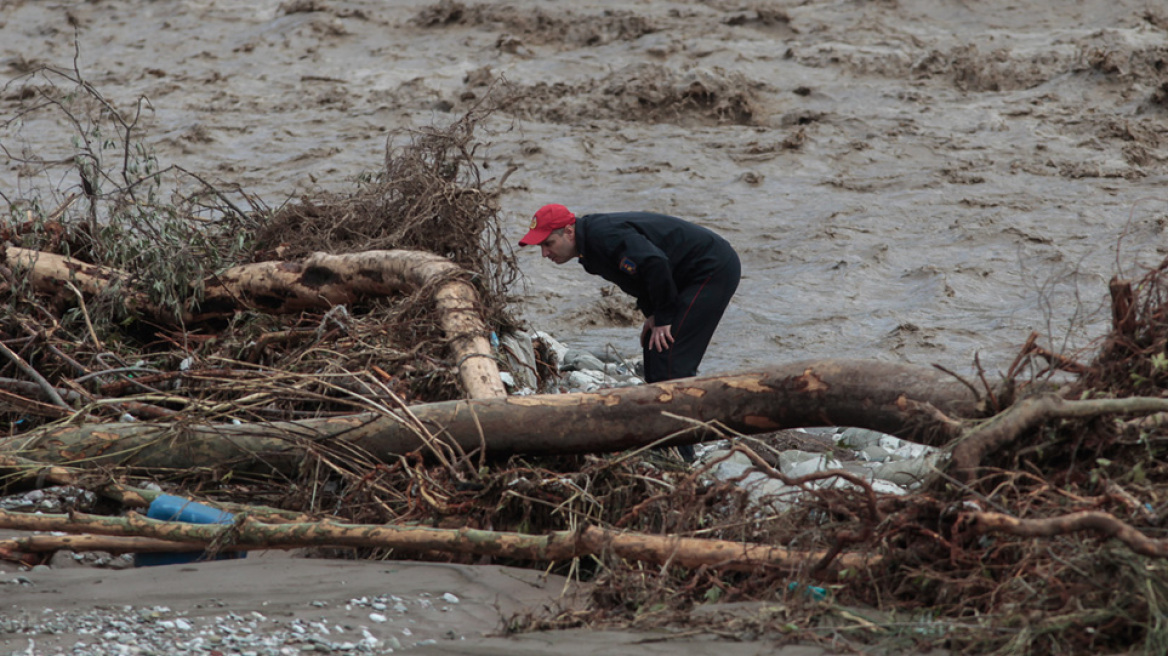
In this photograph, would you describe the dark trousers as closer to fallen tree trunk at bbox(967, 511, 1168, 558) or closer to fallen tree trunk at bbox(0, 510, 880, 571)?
fallen tree trunk at bbox(0, 510, 880, 571)

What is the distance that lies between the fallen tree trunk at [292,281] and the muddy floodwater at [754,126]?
133cm

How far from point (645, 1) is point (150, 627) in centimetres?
1092

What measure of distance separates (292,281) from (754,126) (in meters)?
6.00

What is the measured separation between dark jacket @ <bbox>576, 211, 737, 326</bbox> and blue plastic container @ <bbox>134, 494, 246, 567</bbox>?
255 cm

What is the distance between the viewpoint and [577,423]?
4512 millimetres

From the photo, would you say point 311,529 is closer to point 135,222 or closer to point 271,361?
point 271,361

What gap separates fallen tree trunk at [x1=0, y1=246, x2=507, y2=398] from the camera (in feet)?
19.8

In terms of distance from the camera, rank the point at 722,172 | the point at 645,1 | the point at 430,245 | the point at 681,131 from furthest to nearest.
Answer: the point at 645,1 < the point at 681,131 < the point at 722,172 < the point at 430,245

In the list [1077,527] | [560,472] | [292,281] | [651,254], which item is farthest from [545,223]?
[1077,527]

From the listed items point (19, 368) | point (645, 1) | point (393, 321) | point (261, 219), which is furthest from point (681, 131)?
point (19, 368)

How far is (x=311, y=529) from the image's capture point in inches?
159

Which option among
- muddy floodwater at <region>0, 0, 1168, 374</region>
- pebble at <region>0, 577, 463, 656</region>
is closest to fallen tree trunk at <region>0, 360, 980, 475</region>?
pebble at <region>0, 577, 463, 656</region>

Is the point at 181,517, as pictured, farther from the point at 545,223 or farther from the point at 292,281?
the point at 545,223

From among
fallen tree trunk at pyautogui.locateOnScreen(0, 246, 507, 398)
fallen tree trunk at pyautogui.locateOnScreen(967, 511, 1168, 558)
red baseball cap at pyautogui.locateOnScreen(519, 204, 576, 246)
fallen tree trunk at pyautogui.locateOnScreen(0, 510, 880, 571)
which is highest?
red baseball cap at pyautogui.locateOnScreen(519, 204, 576, 246)
